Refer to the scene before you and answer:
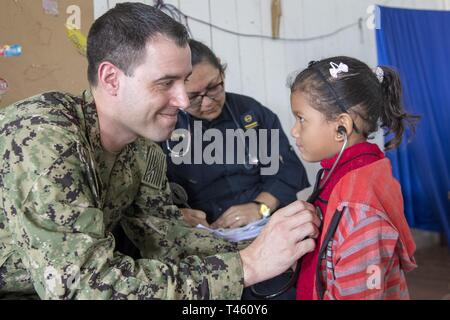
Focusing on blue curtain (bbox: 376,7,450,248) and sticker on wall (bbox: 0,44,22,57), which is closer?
sticker on wall (bbox: 0,44,22,57)

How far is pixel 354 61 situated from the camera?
105cm

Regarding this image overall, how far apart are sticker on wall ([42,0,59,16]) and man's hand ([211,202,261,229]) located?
876 millimetres

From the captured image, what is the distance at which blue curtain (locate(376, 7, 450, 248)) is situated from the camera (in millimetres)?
2656

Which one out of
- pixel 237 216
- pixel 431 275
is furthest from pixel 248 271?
pixel 431 275

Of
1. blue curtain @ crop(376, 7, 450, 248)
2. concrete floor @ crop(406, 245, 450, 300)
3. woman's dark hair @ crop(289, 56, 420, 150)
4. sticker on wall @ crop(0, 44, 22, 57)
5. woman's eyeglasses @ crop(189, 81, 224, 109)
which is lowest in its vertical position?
concrete floor @ crop(406, 245, 450, 300)

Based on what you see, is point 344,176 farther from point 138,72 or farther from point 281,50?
point 281,50

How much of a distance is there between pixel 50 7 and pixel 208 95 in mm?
600

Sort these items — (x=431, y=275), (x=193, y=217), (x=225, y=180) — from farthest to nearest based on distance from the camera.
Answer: (x=431, y=275) → (x=225, y=180) → (x=193, y=217)

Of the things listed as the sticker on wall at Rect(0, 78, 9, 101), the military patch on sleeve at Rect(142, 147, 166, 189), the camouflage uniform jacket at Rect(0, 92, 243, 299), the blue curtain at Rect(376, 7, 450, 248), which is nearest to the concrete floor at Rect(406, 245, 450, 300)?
the blue curtain at Rect(376, 7, 450, 248)

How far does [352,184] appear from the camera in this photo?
0.92 metres

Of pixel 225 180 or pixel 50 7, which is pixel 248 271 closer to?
pixel 225 180

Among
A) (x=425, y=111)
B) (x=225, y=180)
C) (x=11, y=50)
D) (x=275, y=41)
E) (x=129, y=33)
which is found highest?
(x=129, y=33)

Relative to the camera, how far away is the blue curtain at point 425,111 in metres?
2.66

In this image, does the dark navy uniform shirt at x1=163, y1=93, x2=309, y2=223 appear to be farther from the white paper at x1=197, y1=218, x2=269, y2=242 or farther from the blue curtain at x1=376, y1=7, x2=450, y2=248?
the blue curtain at x1=376, y1=7, x2=450, y2=248
